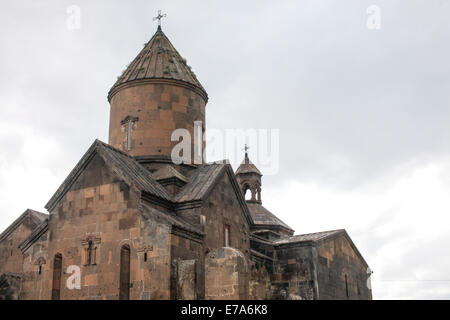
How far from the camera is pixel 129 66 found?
58.6 feet

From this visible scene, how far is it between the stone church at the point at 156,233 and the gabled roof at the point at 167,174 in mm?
34

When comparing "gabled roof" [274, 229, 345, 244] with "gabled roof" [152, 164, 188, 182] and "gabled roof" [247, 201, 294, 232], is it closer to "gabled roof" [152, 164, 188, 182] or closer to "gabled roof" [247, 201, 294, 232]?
"gabled roof" [247, 201, 294, 232]

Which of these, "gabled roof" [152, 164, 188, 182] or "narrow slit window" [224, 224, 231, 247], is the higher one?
"gabled roof" [152, 164, 188, 182]

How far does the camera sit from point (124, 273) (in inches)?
494

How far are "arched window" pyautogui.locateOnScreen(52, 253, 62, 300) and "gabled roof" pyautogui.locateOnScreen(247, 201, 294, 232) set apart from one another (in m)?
10.3

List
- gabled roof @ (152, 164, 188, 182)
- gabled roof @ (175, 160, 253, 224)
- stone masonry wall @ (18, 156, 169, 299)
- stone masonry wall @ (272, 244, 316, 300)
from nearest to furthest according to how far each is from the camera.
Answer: stone masonry wall @ (18, 156, 169, 299), gabled roof @ (175, 160, 253, 224), gabled roof @ (152, 164, 188, 182), stone masonry wall @ (272, 244, 316, 300)

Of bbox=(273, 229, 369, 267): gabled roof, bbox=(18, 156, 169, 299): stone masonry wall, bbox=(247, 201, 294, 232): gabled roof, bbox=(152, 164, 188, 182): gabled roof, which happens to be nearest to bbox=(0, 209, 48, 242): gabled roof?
bbox=(18, 156, 169, 299): stone masonry wall

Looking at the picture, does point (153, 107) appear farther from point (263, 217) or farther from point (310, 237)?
point (263, 217)

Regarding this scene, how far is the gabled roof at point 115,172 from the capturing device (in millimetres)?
13430

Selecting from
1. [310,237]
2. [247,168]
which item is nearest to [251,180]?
[247,168]

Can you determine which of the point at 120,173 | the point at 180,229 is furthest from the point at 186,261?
the point at 120,173

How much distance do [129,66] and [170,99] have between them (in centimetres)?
218

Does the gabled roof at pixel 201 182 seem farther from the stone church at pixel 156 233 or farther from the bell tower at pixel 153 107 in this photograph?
the bell tower at pixel 153 107

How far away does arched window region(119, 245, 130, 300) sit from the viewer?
12336 mm
